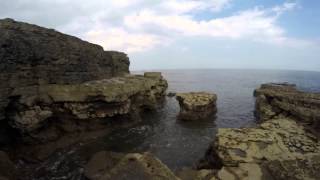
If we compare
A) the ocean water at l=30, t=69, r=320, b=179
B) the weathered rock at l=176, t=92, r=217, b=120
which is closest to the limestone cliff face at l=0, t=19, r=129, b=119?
the ocean water at l=30, t=69, r=320, b=179

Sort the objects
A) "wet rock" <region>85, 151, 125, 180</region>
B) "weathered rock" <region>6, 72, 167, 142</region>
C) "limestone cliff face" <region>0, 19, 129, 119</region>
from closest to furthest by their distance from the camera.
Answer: "wet rock" <region>85, 151, 125, 180</region> < "limestone cliff face" <region>0, 19, 129, 119</region> < "weathered rock" <region>6, 72, 167, 142</region>

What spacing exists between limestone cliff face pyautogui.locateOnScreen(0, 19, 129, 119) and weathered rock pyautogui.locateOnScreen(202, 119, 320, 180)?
59.6 feet

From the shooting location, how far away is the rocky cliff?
85.1ft

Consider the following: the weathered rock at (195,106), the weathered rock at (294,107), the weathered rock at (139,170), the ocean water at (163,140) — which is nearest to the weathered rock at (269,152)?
the weathered rock at (139,170)

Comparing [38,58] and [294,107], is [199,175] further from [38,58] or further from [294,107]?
[38,58]

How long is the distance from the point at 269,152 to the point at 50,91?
69.4 ft

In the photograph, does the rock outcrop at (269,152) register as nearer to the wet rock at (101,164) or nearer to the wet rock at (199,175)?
the wet rock at (199,175)

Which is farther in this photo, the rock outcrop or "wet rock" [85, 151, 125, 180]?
"wet rock" [85, 151, 125, 180]

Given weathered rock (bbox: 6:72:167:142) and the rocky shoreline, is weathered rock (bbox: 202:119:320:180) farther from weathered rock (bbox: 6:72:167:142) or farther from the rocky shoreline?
weathered rock (bbox: 6:72:167:142)

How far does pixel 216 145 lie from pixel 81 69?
20383 millimetres

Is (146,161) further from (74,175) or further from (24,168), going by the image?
(24,168)

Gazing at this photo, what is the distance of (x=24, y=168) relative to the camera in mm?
23953

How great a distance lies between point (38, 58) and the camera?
2809 cm

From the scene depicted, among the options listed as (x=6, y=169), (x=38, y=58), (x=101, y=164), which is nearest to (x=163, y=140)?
(x=101, y=164)
